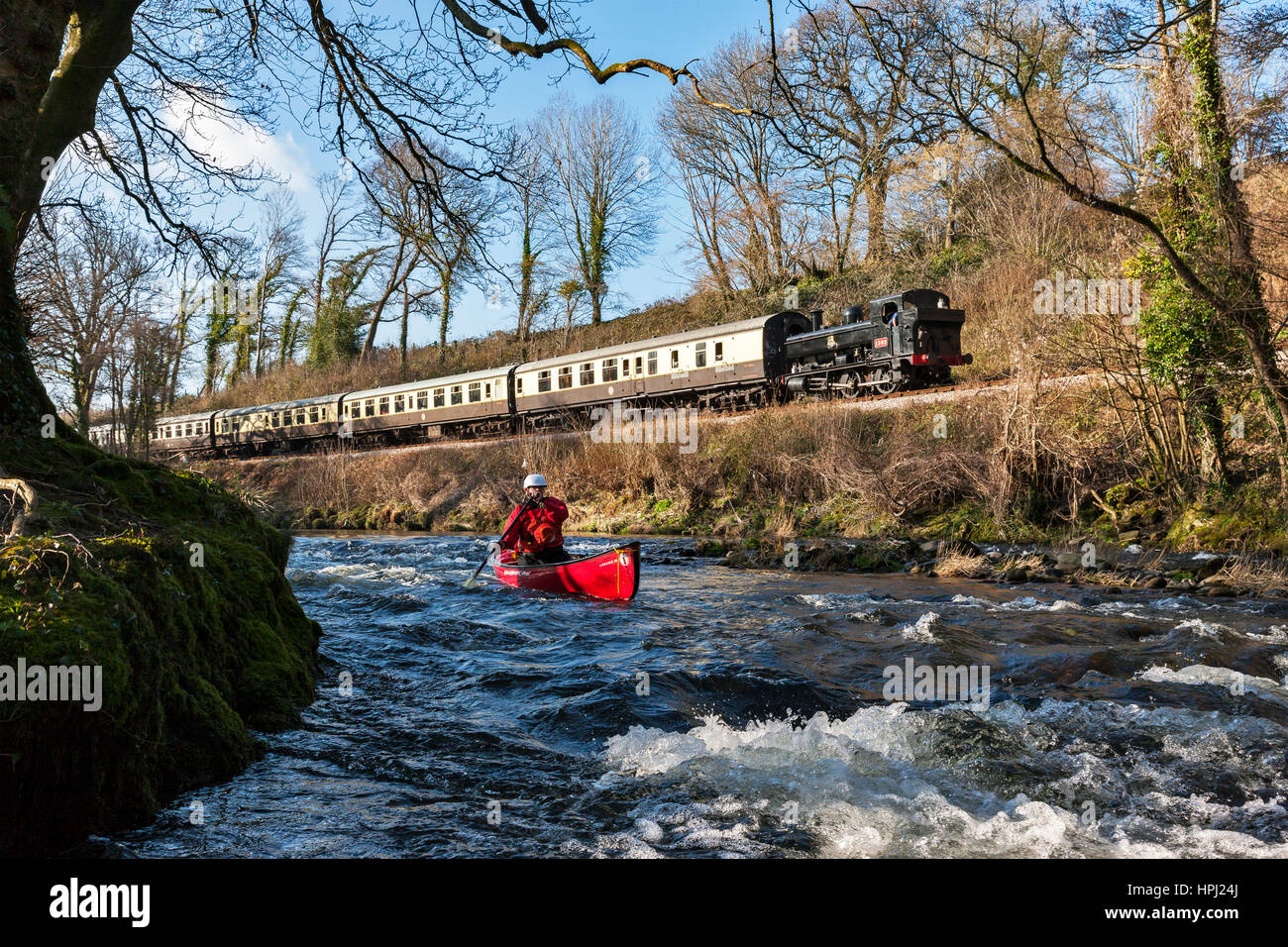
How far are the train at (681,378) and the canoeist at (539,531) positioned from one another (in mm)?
6597

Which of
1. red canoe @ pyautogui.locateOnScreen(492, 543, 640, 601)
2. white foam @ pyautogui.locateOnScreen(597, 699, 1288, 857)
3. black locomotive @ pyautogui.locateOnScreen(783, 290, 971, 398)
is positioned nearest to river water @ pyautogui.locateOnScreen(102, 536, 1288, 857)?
white foam @ pyautogui.locateOnScreen(597, 699, 1288, 857)

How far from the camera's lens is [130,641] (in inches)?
130

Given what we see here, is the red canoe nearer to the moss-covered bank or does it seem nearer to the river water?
the river water

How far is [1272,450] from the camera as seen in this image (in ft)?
34.5

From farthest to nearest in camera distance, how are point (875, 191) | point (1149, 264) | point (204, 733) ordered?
1. point (875, 191)
2. point (1149, 264)
3. point (204, 733)

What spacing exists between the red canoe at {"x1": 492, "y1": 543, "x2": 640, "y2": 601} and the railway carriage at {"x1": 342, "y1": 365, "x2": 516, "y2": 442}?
54.6 feet

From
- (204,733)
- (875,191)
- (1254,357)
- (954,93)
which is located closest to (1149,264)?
(1254,357)

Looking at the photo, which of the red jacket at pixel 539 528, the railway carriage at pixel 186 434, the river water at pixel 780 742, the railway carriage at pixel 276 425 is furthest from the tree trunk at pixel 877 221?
the railway carriage at pixel 186 434

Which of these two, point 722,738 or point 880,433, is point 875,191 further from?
point 722,738

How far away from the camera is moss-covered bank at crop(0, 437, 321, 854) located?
290 centimetres

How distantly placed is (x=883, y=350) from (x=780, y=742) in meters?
15.7

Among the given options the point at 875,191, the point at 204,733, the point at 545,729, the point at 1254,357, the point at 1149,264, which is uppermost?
the point at 875,191

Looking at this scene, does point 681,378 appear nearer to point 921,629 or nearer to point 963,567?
point 963,567
